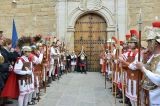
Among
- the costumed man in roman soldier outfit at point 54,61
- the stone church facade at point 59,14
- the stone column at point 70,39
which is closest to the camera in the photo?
the costumed man in roman soldier outfit at point 54,61

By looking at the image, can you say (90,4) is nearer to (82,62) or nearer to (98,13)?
(98,13)

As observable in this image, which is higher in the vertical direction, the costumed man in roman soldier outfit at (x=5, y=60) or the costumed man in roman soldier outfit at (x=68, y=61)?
the costumed man in roman soldier outfit at (x=5, y=60)

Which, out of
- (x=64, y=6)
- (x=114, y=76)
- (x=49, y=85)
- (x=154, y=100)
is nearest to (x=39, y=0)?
(x=64, y=6)

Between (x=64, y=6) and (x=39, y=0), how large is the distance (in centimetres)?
145

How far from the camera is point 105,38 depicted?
74.2 ft

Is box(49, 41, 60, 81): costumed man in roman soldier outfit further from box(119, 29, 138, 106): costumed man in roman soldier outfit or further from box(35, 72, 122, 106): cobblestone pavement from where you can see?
box(119, 29, 138, 106): costumed man in roman soldier outfit

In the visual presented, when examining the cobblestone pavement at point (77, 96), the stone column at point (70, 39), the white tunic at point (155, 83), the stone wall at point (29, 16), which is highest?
the stone wall at point (29, 16)

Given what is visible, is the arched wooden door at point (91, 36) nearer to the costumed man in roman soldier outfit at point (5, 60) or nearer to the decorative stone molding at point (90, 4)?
the decorative stone molding at point (90, 4)

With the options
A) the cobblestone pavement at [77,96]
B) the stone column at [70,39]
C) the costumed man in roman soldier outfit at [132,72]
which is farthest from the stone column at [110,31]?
the costumed man in roman soldier outfit at [132,72]

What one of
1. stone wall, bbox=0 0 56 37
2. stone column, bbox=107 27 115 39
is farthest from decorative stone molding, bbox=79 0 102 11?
→ stone wall, bbox=0 0 56 37

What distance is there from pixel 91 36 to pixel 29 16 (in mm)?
3695

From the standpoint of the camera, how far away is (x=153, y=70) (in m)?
5.48

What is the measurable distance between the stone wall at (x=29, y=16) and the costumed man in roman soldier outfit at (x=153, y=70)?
54.5 ft

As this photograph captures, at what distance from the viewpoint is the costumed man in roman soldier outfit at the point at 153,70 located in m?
5.31
